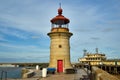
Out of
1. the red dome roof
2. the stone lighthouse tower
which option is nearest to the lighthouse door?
the stone lighthouse tower

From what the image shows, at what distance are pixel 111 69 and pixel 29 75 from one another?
36.8 m

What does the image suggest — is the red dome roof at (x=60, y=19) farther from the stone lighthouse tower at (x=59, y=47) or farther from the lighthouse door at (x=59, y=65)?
the lighthouse door at (x=59, y=65)

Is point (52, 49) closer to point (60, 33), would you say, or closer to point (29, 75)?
point (60, 33)

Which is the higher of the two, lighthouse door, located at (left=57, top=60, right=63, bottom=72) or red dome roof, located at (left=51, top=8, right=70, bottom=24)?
red dome roof, located at (left=51, top=8, right=70, bottom=24)

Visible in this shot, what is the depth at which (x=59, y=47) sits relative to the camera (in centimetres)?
3042

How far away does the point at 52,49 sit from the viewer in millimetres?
30828

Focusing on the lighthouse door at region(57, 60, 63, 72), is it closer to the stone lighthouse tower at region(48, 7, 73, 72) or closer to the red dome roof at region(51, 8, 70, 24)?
the stone lighthouse tower at region(48, 7, 73, 72)

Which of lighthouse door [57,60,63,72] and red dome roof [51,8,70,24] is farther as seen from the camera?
red dome roof [51,8,70,24]

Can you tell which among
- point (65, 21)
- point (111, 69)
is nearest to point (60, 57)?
point (65, 21)

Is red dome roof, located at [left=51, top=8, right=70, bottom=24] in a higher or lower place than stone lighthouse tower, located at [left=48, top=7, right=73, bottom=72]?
higher

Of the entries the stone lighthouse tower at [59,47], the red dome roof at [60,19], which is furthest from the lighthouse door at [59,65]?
the red dome roof at [60,19]

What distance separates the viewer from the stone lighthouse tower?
99.5 ft

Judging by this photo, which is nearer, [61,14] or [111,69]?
[61,14]

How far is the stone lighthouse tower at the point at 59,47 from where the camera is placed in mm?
30323
